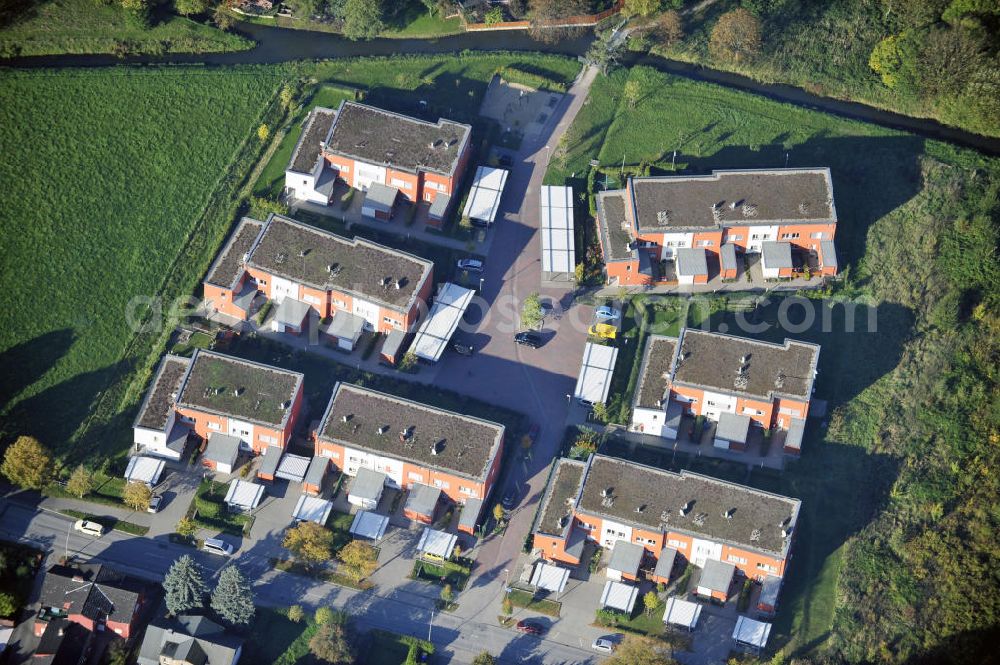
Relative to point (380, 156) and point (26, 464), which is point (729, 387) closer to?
point (380, 156)

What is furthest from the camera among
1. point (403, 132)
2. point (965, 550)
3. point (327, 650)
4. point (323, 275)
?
point (403, 132)

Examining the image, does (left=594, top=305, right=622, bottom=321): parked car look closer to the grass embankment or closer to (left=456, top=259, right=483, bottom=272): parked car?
the grass embankment

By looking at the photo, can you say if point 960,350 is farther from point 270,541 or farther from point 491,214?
point 270,541

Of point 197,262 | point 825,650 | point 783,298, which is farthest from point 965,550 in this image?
point 197,262

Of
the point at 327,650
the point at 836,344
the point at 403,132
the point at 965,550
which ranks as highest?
the point at 403,132

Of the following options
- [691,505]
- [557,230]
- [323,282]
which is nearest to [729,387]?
[691,505]

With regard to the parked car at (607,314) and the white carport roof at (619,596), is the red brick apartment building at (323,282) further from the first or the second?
the white carport roof at (619,596)

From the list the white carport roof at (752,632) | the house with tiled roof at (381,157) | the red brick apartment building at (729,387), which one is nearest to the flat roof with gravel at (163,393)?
the house with tiled roof at (381,157)
